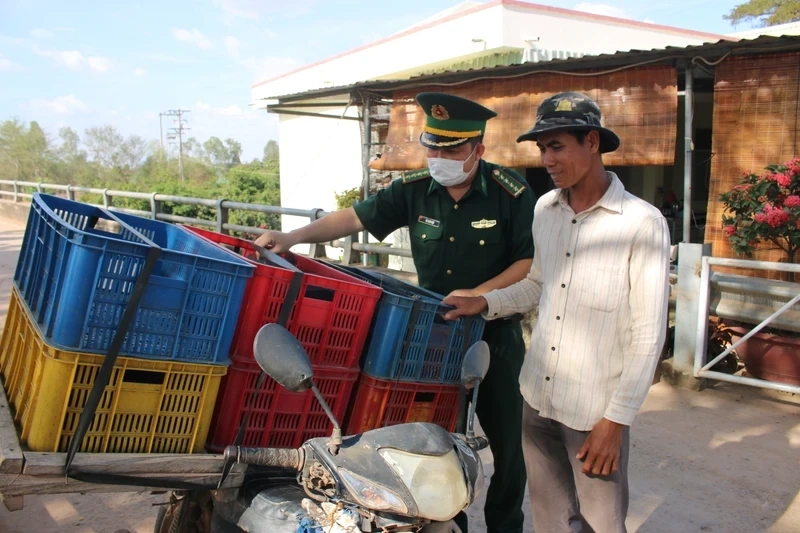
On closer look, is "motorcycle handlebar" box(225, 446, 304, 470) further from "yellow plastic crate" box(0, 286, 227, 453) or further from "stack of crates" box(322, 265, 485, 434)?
"stack of crates" box(322, 265, 485, 434)

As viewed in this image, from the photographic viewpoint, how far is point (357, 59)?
17.1m

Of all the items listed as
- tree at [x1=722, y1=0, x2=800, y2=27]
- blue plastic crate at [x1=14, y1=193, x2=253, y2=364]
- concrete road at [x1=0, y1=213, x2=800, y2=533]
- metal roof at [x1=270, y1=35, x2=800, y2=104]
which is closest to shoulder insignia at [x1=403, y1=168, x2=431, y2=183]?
blue plastic crate at [x1=14, y1=193, x2=253, y2=364]

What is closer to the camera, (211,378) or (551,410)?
(211,378)

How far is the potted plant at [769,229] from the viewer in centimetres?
510

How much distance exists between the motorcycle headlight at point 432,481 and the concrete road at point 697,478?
1.91 m

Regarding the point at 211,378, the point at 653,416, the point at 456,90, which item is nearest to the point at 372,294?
the point at 211,378

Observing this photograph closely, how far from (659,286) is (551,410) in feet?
1.86

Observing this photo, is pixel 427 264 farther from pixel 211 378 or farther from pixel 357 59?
pixel 357 59

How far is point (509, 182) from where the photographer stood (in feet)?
9.62

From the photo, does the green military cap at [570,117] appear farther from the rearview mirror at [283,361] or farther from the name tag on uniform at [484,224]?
the rearview mirror at [283,361]

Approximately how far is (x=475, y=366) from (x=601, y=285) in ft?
1.56

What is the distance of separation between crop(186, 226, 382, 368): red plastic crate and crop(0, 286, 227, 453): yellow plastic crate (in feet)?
0.63

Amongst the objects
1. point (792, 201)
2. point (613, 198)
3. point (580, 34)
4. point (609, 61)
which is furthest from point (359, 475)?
point (580, 34)

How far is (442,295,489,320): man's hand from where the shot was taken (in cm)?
243
